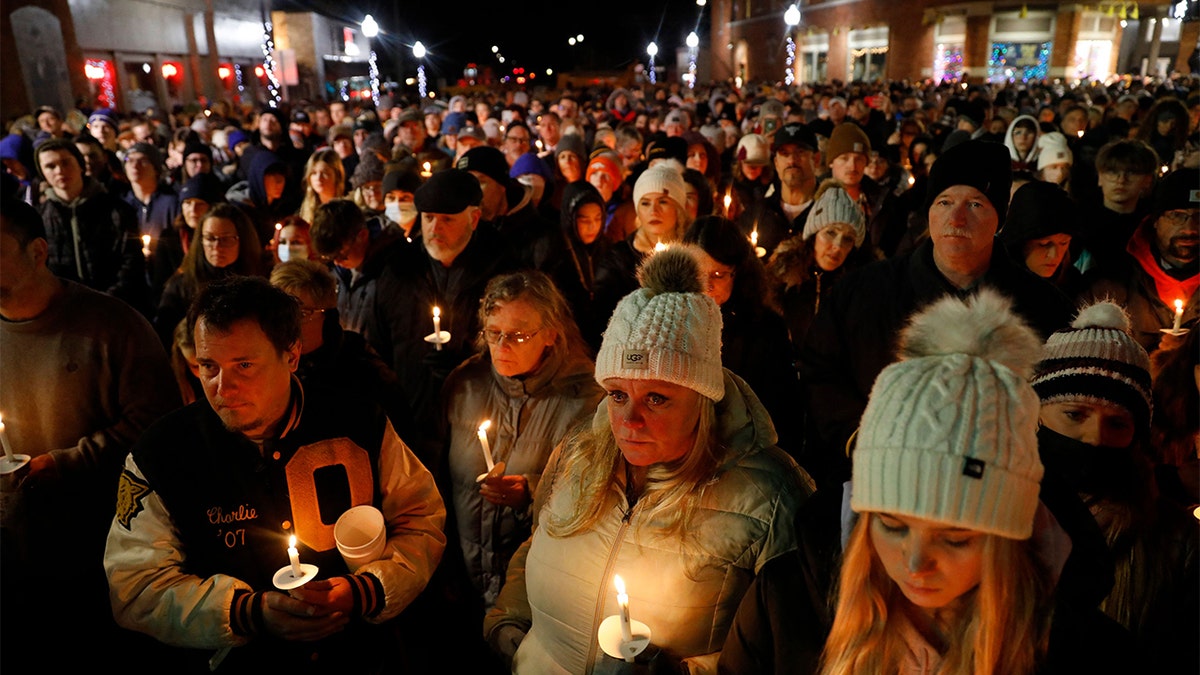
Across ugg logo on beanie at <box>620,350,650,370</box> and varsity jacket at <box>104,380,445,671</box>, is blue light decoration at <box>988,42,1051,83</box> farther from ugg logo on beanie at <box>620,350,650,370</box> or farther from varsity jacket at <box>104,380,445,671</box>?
varsity jacket at <box>104,380,445,671</box>

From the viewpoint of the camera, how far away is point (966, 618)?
1.54m

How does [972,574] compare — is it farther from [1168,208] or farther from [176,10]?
[176,10]

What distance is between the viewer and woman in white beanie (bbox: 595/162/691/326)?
4645 millimetres

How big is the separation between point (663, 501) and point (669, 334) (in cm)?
46

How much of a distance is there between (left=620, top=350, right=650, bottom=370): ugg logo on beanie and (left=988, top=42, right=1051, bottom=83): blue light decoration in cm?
4623

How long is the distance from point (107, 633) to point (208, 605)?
203cm

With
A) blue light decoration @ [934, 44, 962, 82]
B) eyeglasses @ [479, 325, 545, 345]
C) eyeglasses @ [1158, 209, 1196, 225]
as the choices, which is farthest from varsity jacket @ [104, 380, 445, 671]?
blue light decoration @ [934, 44, 962, 82]

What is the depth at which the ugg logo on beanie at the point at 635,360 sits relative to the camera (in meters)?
2.15

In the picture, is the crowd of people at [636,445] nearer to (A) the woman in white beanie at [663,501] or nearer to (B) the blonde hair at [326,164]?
(A) the woman in white beanie at [663,501]

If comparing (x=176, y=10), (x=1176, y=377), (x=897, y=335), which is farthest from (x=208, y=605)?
(x=176, y=10)

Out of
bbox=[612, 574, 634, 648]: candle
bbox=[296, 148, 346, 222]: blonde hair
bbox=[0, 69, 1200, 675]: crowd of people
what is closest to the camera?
bbox=[0, 69, 1200, 675]: crowd of people

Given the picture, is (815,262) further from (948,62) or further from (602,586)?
(948,62)

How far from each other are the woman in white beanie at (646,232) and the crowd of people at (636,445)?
0.03m

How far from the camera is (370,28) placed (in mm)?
19391
